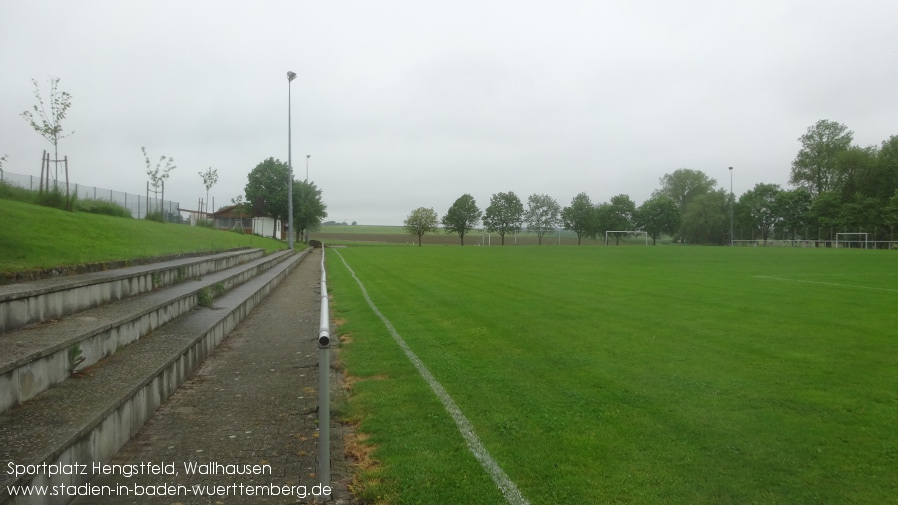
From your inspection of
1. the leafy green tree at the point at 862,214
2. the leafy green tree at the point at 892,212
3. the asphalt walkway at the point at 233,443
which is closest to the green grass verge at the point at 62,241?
the asphalt walkway at the point at 233,443

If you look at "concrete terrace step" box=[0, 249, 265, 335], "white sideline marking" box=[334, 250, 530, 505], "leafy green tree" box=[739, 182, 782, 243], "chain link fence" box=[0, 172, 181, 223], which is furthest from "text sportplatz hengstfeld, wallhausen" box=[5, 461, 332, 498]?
"leafy green tree" box=[739, 182, 782, 243]

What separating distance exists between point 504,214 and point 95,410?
12801 cm

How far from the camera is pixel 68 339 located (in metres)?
5.12

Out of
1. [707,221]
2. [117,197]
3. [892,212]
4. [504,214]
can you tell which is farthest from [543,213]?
[117,197]

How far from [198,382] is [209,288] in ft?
16.4

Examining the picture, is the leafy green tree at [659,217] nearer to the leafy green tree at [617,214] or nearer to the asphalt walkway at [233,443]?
the leafy green tree at [617,214]

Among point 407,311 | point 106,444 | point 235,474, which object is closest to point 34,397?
point 106,444

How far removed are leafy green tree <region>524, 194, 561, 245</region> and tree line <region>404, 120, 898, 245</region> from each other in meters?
0.24

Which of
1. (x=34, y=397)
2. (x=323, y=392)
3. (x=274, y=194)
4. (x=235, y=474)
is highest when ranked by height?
(x=274, y=194)

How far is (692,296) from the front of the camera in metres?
14.0

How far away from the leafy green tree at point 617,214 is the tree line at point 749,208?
20cm

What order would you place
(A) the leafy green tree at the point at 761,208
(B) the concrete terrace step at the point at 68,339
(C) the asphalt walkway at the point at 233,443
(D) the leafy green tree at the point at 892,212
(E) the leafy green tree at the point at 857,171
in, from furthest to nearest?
(A) the leafy green tree at the point at 761,208, (E) the leafy green tree at the point at 857,171, (D) the leafy green tree at the point at 892,212, (B) the concrete terrace step at the point at 68,339, (C) the asphalt walkway at the point at 233,443

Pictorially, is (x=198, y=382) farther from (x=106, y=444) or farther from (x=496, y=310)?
(x=496, y=310)

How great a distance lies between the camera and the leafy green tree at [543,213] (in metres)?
140
